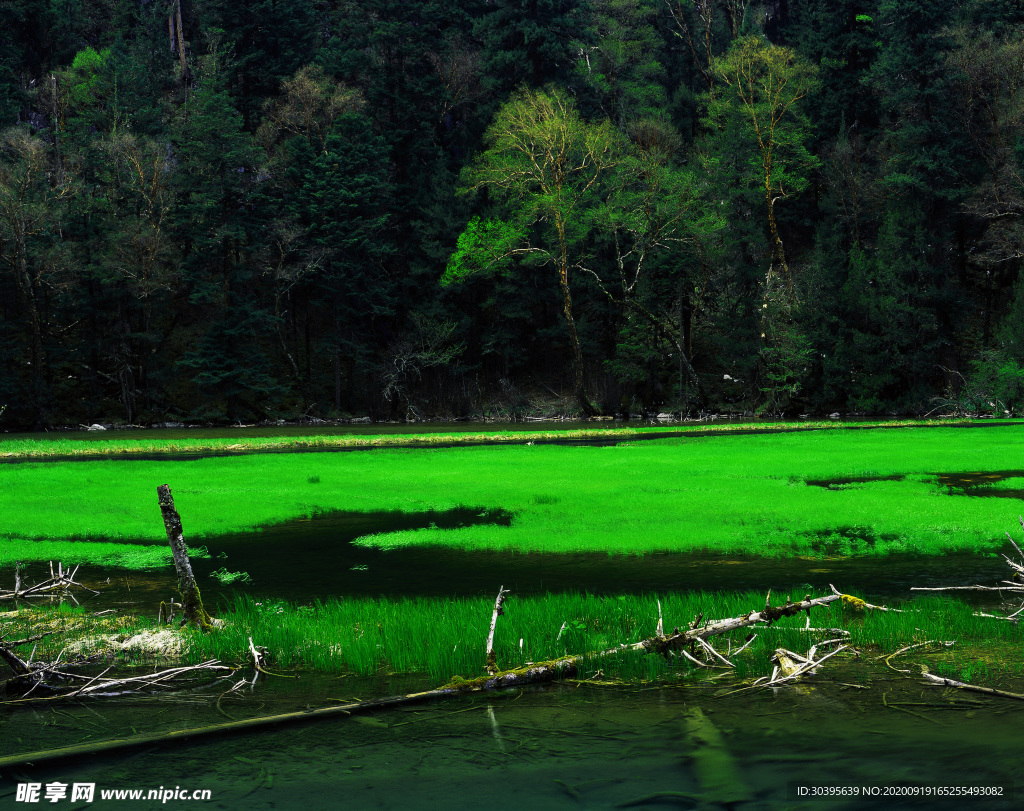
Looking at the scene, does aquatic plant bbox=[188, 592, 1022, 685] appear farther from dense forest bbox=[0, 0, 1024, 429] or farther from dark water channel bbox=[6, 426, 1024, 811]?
dense forest bbox=[0, 0, 1024, 429]

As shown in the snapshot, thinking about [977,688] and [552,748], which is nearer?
[552,748]

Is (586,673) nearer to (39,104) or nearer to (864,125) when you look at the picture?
(864,125)

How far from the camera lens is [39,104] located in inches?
2758

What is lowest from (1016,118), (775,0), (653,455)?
(653,455)

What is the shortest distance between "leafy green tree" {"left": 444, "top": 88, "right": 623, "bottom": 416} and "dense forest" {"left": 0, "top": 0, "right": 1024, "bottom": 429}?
273 mm

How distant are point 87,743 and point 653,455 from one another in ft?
83.0

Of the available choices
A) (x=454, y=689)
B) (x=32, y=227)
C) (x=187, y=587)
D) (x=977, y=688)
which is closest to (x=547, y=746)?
(x=454, y=689)

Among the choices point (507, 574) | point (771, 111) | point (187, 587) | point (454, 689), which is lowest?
point (507, 574)

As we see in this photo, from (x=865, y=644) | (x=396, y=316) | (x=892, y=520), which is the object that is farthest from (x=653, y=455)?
(x=396, y=316)

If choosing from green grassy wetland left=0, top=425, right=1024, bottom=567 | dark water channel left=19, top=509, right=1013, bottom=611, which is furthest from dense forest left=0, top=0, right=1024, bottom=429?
dark water channel left=19, top=509, right=1013, bottom=611

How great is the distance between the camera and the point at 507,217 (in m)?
62.8

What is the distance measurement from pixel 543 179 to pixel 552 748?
5175 cm

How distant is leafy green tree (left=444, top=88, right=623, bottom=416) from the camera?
178 ft

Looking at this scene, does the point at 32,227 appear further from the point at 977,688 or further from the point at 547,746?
the point at 977,688
